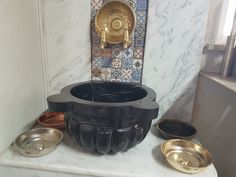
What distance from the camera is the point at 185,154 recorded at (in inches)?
29.5

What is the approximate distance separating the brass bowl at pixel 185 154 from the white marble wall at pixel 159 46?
0.21 meters

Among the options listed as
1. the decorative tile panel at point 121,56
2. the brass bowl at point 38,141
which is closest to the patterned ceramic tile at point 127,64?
the decorative tile panel at point 121,56

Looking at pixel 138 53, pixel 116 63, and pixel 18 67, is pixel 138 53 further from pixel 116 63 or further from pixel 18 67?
pixel 18 67

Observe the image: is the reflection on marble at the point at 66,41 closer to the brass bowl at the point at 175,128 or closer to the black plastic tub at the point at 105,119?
the black plastic tub at the point at 105,119

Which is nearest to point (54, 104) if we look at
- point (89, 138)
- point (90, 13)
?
point (89, 138)

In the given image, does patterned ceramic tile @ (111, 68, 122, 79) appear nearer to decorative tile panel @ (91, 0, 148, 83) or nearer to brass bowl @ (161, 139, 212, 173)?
decorative tile panel @ (91, 0, 148, 83)

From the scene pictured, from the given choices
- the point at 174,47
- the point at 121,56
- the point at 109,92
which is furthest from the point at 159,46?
the point at 109,92

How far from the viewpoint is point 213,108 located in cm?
87

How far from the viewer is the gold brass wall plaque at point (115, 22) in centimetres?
84

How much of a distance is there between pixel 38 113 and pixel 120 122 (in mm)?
473

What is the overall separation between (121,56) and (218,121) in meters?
0.47

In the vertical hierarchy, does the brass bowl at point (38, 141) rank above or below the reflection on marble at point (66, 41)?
below

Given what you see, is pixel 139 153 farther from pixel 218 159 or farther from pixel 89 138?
pixel 218 159

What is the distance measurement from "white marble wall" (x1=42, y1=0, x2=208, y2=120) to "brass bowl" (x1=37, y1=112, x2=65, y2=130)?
0.14m
